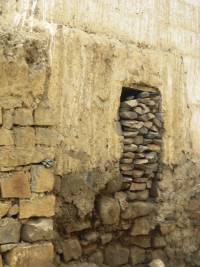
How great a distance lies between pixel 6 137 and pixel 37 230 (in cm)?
74

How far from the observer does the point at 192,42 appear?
215 inches

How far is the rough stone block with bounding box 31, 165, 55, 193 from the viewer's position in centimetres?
355

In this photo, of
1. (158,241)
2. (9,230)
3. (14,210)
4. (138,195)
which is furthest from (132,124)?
(9,230)

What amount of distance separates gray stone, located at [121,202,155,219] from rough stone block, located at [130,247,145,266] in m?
0.36

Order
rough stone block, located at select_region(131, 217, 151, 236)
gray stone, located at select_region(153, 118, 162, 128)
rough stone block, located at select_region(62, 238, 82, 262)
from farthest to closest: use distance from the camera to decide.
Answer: gray stone, located at select_region(153, 118, 162, 128), rough stone block, located at select_region(131, 217, 151, 236), rough stone block, located at select_region(62, 238, 82, 262)

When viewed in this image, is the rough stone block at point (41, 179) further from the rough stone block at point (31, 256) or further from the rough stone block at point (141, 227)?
the rough stone block at point (141, 227)

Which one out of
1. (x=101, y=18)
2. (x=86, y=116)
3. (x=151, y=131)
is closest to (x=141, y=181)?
(x=151, y=131)

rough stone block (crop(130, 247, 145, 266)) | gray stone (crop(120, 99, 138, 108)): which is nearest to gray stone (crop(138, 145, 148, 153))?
gray stone (crop(120, 99, 138, 108))

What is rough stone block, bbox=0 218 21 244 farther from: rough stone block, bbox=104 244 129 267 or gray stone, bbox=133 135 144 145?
gray stone, bbox=133 135 144 145

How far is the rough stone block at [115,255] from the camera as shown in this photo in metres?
4.62

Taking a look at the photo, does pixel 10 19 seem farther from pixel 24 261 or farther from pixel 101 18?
pixel 24 261

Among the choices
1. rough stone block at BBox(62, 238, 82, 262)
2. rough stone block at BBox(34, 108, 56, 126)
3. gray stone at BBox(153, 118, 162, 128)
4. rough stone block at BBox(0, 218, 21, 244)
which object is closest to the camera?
rough stone block at BBox(0, 218, 21, 244)

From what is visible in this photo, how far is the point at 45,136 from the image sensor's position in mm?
3621

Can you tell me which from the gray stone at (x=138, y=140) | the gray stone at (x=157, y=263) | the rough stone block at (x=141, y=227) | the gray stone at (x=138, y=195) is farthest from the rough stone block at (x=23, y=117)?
the gray stone at (x=157, y=263)
